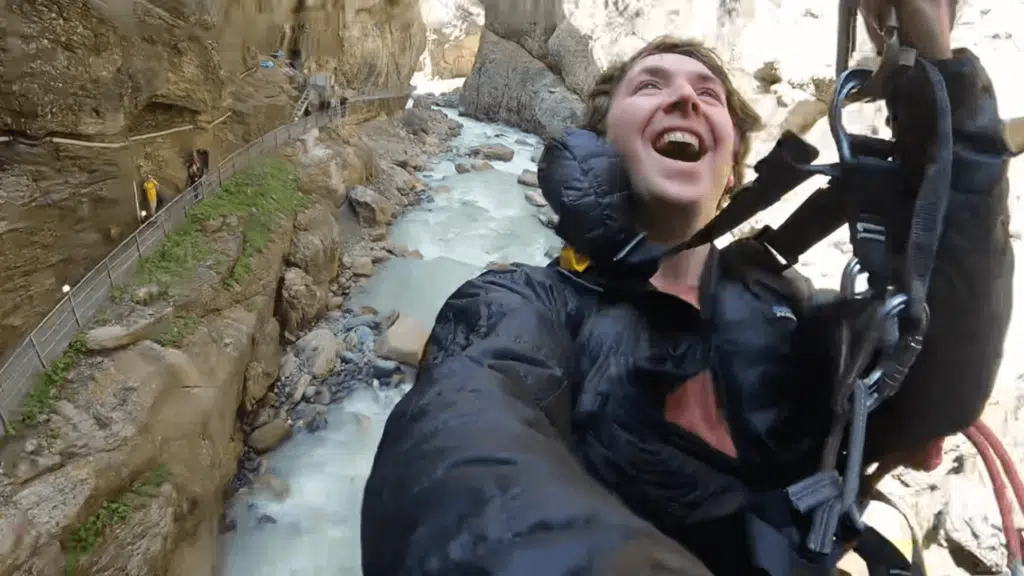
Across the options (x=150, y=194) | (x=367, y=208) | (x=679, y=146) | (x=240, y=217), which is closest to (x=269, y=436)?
(x=240, y=217)

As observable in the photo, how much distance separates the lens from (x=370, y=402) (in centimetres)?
546

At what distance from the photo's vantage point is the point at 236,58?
266 inches

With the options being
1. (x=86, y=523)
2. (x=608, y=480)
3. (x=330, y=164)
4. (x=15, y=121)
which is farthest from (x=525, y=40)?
(x=608, y=480)

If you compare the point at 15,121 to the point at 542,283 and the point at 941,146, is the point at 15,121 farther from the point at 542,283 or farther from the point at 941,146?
the point at 941,146

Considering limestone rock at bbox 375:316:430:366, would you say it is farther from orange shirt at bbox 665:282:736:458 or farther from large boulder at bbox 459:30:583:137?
large boulder at bbox 459:30:583:137

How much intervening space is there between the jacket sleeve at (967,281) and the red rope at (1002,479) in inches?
1.0

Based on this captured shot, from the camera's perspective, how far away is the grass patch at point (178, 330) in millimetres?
3804

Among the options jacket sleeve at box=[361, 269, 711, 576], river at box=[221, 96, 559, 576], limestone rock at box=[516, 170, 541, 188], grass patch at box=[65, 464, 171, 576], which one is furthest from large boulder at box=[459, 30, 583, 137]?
jacket sleeve at box=[361, 269, 711, 576]

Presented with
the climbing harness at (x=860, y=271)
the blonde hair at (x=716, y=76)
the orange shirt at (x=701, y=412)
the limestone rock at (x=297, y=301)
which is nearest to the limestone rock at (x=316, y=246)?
the limestone rock at (x=297, y=301)

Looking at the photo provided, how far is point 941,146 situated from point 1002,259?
0.18 meters

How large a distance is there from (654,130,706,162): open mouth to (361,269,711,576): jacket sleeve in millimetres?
465

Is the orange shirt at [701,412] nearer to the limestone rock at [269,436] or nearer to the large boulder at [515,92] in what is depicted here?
the limestone rock at [269,436]

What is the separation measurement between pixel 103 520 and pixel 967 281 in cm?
349

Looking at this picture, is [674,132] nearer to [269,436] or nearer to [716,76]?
[716,76]
